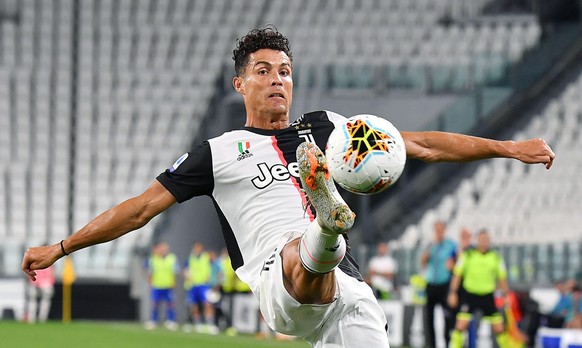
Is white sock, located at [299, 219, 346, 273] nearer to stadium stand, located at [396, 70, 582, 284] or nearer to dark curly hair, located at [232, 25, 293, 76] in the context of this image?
dark curly hair, located at [232, 25, 293, 76]

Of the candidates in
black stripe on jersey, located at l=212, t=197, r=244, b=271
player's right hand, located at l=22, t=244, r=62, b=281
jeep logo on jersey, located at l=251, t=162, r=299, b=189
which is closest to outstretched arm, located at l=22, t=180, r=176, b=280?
player's right hand, located at l=22, t=244, r=62, b=281

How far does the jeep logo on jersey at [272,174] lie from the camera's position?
507 centimetres

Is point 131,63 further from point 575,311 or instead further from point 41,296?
point 575,311

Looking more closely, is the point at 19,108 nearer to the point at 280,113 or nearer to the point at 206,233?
the point at 206,233

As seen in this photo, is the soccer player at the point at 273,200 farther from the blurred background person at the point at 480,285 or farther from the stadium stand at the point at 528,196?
the stadium stand at the point at 528,196

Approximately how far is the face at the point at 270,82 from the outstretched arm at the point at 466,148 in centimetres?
64

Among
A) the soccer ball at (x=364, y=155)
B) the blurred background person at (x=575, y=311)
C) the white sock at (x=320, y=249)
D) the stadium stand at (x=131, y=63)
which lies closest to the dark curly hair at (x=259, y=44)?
the soccer ball at (x=364, y=155)

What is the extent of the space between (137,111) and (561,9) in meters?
10.4

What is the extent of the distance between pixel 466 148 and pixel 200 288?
16.2 metres

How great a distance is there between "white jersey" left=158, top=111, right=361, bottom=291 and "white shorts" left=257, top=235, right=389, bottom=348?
0.17m

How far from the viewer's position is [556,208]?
21703mm

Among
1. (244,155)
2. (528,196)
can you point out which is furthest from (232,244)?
(528,196)

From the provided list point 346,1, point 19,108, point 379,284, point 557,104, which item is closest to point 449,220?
point 557,104

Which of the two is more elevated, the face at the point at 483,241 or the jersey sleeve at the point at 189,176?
the jersey sleeve at the point at 189,176
